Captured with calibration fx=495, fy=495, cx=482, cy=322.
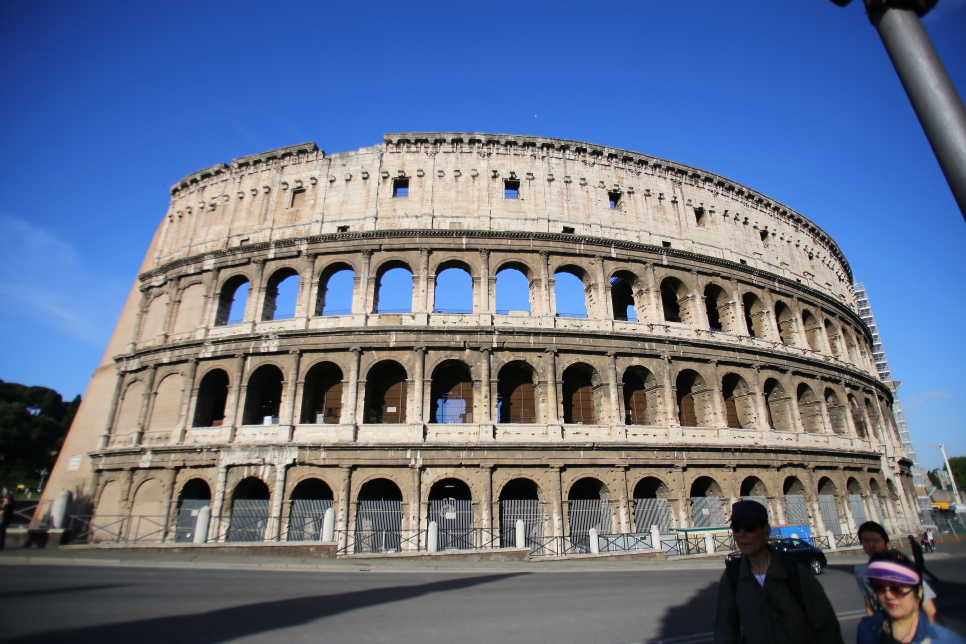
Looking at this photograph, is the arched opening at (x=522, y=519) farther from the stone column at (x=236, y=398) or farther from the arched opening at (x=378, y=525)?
the stone column at (x=236, y=398)

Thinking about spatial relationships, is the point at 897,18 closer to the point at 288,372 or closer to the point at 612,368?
the point at 612,368

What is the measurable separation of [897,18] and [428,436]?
55.4ft

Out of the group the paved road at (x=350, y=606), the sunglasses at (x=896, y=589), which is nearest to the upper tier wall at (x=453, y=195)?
→ the paved road at (x=350, y=606)

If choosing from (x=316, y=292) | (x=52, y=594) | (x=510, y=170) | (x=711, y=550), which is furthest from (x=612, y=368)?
(x=52, y=594)

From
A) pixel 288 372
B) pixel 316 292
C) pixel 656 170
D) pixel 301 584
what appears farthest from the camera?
pixel 656 170

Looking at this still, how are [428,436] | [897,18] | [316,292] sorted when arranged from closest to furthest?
[897,18]
[428,436]
[316,292]

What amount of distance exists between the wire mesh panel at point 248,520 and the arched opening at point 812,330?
27.3m

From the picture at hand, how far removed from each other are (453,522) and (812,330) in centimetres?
2246

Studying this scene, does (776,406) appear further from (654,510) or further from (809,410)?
(654,510)

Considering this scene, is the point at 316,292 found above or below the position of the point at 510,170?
below

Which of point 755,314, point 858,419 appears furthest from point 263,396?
point 858,419

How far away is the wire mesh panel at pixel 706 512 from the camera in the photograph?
1922 cm

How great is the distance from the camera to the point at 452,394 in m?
19.6

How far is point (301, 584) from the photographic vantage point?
988cm
